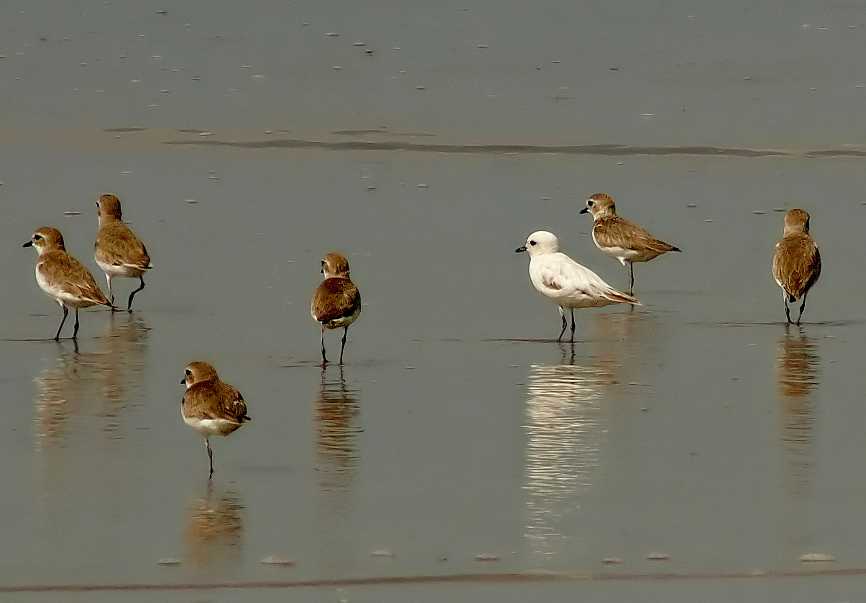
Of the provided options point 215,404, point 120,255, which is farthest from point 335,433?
point 120,255

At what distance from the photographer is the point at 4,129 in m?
17.9

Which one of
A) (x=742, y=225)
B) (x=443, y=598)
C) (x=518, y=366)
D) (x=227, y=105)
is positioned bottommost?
(x=443, y=598)

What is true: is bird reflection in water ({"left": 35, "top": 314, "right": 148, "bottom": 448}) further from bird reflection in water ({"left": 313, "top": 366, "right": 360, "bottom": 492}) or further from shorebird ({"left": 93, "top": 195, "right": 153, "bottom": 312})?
bird reflection in water ({"left": 313, "top": 366, "right": 360, "bottom": 492})

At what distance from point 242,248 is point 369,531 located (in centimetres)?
657

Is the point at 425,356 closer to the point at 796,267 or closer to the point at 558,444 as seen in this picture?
the point at 558,444

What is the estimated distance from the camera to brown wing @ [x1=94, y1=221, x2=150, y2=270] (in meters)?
11.8

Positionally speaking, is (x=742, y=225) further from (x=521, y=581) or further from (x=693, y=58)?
(x=521, y=581)

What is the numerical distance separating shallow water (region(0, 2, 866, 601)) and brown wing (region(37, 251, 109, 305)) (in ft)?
0.95

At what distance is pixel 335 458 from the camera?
7762 millimetres

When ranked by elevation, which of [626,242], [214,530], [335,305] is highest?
[626,242]

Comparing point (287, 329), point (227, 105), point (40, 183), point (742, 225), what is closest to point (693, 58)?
point (227, 105)

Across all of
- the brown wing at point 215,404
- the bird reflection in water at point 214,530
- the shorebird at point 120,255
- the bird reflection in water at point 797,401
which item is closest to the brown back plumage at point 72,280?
the shorebird at point 120,255

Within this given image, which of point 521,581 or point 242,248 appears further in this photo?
point 242,248

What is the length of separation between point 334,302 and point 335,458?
2.33 m
